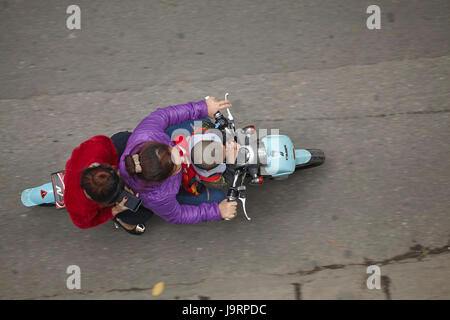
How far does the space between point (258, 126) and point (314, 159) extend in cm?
67

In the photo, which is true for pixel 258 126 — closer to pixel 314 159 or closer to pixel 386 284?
pixel 314 159

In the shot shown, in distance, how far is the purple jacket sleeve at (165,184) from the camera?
2.11 meters

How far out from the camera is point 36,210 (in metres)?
3.22

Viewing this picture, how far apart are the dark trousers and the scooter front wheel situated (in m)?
1.47

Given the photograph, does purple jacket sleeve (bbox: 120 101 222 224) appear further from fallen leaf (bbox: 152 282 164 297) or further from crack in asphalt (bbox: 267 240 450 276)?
crack in asphalt (bbox: 267 240 450 276)

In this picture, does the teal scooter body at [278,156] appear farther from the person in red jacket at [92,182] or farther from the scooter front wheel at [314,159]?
the person in red jacket at [92,182]

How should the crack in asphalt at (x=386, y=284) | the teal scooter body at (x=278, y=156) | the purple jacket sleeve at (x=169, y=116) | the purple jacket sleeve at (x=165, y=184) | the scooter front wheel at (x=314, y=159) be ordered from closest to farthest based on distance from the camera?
1. the purple jacket sleeve at (x=165, y=184)
2. the purple jacket sleeve at (x=169, y=116)
3. the teal scooter body at (x=278, y=156)
4. the scooter front wheel at (x=314, y=159)
5. the crack in asphalt at (x=386, y=284)

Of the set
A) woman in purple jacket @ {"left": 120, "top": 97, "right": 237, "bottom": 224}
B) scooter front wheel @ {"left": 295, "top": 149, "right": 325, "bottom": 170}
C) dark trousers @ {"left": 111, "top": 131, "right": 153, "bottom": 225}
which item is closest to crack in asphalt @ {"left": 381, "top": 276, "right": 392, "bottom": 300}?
scooter front wheel @ {"left": 295, "top": 149, "right": 325, "bottom": 170}

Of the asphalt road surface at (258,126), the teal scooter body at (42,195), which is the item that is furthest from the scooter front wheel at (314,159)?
the teal scooter body at (42,195)

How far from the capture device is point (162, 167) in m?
1.87

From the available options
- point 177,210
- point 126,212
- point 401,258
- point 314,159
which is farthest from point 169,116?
point 401,258

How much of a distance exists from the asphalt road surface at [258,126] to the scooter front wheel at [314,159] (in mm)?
177
